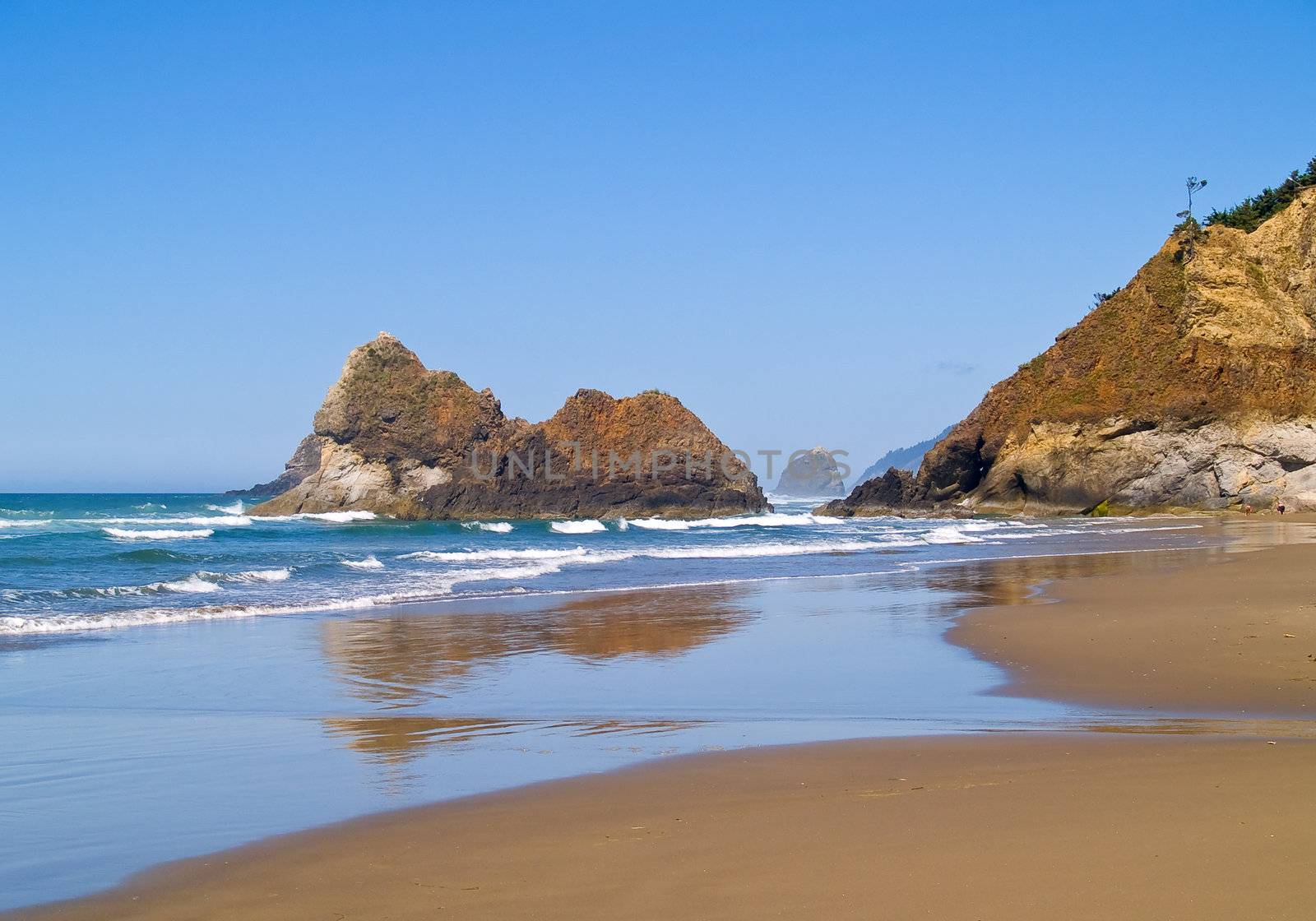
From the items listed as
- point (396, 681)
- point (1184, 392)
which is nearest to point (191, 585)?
point (396, 681)

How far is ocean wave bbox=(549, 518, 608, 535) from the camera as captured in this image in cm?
5303

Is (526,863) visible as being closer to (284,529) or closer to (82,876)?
(82,876)

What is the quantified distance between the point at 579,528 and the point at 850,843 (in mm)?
54061

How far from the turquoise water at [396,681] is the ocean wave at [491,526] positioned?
30487mm

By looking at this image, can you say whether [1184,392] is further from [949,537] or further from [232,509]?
[232,509]

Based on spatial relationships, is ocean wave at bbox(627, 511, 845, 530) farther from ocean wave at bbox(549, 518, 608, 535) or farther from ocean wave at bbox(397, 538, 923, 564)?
ocean wave at bbox(397, 538, 923, 564)

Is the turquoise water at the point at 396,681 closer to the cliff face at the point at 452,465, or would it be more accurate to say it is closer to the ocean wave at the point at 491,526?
the ocean wave at the point at 491,526

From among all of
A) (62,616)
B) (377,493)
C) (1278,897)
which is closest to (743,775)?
(1278,897)

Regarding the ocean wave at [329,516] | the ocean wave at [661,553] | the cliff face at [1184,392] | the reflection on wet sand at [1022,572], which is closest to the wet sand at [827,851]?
the reflection on wet sand at [1022,572]

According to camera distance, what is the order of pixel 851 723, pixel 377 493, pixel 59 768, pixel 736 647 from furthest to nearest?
pixel 377 493 → pixel 736 647 → pixel 851 723 → pixel 59 768

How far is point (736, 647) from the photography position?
11.4m

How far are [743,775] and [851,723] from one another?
5.64ft

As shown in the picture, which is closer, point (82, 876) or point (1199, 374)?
point (82, 876)

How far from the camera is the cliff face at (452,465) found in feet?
225
